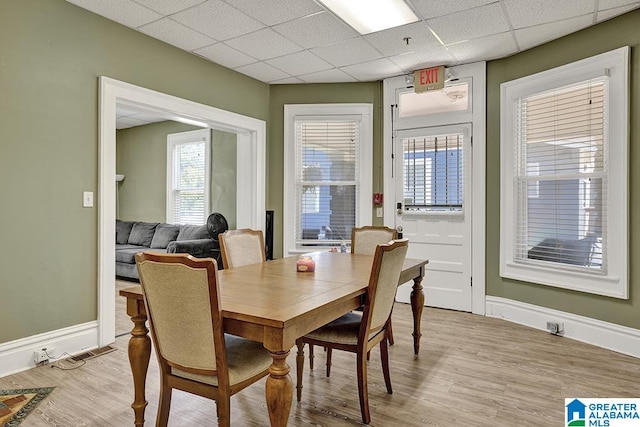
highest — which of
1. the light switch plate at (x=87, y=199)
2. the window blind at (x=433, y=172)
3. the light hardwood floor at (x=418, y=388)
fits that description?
the window blind at (x=433, y=172)

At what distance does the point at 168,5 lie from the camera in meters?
3.00

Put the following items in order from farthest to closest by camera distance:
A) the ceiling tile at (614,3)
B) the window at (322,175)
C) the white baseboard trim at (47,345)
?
the window at (322,175) → the ceiling tile at (614,3) → the white baseboard trim at (47,345)

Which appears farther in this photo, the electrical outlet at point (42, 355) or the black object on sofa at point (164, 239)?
the black object on sofa at point (164, 239)

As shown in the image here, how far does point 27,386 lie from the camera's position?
2492mm

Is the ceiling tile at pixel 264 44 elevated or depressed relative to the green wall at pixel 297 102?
elevated

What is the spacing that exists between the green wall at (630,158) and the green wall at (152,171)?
3.50 metres

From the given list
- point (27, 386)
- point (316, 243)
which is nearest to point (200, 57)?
point (316, 243)

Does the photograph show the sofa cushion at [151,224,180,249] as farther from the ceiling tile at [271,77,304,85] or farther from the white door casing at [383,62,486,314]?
the white door casing at [383,62,486,314]

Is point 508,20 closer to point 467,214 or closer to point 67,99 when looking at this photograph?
point 467,214

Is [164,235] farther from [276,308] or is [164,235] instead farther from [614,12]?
[614,12]

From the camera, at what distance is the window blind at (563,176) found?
3385mm

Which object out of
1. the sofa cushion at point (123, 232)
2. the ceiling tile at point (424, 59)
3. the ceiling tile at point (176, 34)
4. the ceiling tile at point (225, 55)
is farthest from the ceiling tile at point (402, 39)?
the sofa cushion at point (123, 232)

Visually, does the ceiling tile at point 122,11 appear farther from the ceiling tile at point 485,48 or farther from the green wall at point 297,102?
the ceiling tile at point 485,48

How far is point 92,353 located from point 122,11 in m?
2.62
